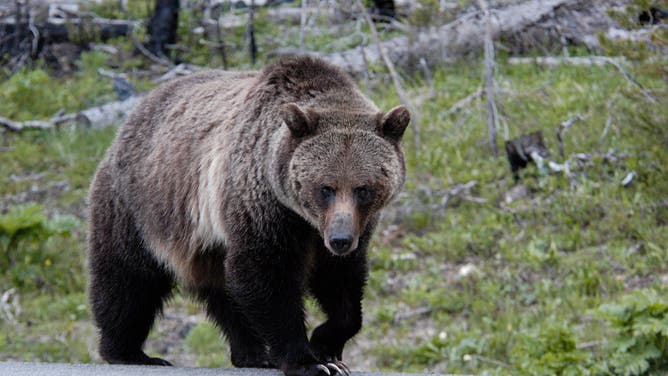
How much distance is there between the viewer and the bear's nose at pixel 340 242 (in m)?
3.95

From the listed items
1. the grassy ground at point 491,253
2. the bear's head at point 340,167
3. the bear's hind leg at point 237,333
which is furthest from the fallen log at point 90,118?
the bear's head at point 340,167

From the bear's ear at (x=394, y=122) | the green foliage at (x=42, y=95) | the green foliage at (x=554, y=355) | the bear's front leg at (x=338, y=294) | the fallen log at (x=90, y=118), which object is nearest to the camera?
the bear's ear at (x=394, y=122)

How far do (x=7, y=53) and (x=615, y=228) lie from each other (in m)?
7.79

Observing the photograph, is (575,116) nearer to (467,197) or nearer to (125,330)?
(467,197)

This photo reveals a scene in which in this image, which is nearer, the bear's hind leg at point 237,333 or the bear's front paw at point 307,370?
the bear's front paw at point 307,370

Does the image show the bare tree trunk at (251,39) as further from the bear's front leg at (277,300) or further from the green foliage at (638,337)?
the bear's front leg at (277,300)

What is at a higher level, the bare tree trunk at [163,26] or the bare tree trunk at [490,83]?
the bare tree trunk at [490,83]

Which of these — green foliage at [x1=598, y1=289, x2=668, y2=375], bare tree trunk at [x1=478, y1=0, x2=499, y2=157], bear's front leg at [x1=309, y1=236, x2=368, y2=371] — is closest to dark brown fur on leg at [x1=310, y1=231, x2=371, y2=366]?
bear's front leg at [x1=309, y1=236, x2=368, y2=371]

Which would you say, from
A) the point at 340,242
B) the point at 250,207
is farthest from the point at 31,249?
the point at 340,242

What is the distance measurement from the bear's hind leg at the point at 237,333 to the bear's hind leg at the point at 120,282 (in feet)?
0.87

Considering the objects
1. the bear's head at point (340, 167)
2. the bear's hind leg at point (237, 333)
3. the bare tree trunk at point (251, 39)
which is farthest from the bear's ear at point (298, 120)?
the bare tree trunk at point (251, 39)

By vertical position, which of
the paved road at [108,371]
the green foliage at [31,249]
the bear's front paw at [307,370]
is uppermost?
the bear's front paw at [307,370]

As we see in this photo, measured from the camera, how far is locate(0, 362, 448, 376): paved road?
454 cm

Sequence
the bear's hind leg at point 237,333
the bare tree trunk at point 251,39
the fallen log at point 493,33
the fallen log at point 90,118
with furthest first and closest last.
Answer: the bare tree trunk at point 251,39 < the fallen log at point 493,33 < the fallen log at point 90,118 < the bear's hind leg at point 237,333
